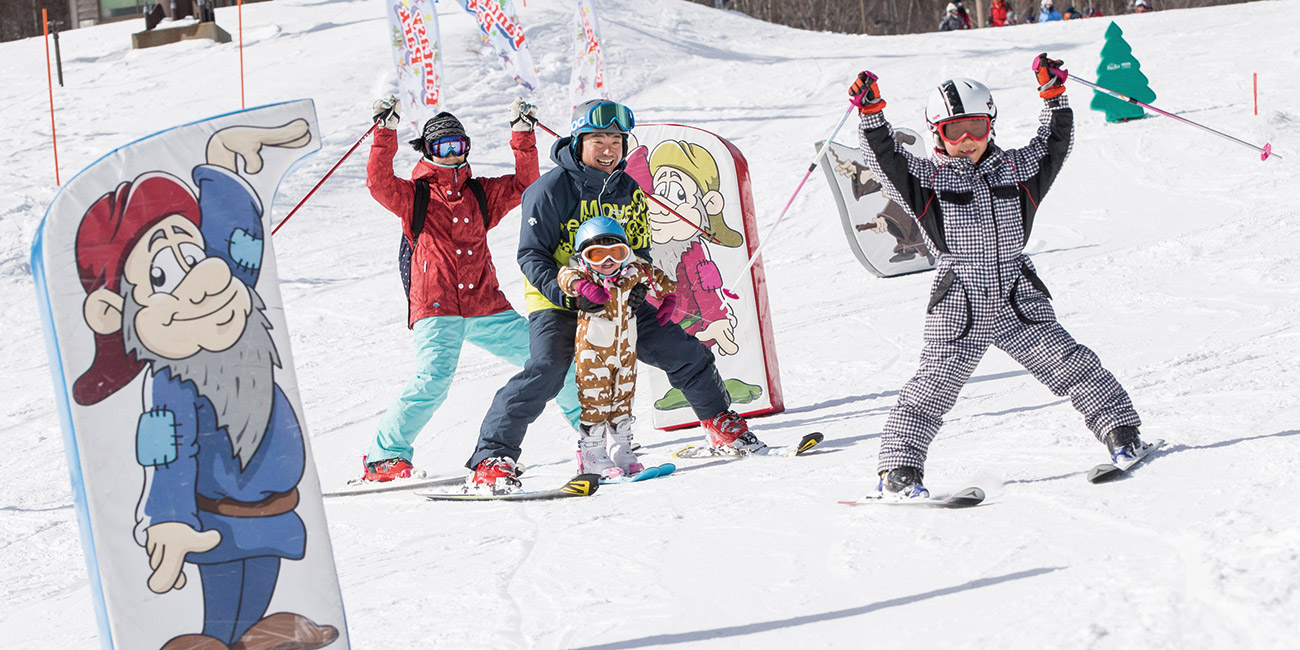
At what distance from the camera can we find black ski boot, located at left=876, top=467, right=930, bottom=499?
11.9 feet

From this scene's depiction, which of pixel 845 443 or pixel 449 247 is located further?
pixel 449 247

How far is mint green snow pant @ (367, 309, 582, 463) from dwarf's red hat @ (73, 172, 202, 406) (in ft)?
9.32

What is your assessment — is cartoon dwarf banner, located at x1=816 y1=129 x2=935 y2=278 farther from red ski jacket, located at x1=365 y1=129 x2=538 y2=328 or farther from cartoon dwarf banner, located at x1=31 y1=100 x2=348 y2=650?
cartoon dwarf banner, located at x1=31 y1=100 x2=348 y2=650

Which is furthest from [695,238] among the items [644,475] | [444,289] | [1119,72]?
[1119,72]

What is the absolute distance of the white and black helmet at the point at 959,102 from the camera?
3680 millimetres

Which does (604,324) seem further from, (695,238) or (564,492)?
(695,238)

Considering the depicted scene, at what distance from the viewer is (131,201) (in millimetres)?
2367

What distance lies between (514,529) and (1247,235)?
6.46m

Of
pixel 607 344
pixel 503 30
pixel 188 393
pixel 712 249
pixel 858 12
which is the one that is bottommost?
pixel 607 344

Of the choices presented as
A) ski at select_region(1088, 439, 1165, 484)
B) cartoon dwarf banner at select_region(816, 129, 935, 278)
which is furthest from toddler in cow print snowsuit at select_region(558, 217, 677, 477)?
cartoon dwarf banner at select_region(816, 129, 935, 278)

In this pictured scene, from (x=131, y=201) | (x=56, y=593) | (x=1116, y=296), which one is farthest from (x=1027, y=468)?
(x=1116, y=296)

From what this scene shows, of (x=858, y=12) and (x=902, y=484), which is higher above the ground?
(x=858, y=12)

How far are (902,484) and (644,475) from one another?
137 centimetres

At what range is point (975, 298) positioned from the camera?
12.1ft
